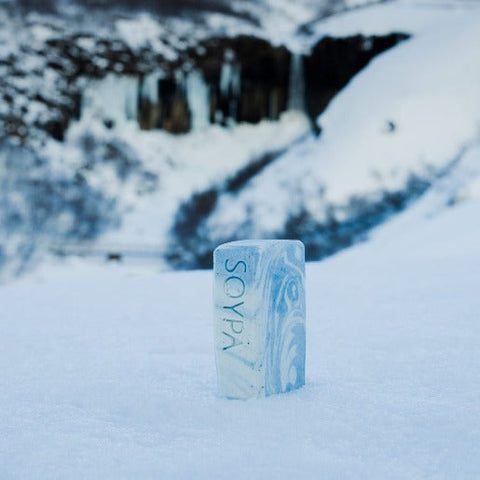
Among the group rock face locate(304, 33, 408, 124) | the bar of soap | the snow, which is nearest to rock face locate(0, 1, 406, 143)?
rock face locate(304, 33, 408, 124)

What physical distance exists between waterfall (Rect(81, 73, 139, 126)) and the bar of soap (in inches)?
421

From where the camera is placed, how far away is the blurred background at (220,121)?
10125 mm

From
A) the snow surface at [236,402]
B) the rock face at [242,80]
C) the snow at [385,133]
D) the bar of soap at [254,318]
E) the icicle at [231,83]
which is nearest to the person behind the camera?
the snow surface at [236,402]

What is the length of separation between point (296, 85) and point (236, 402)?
1196 cm

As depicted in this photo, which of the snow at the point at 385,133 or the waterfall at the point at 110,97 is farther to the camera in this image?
the waterfall at the point at 110,97

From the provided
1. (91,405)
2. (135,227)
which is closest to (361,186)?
(135,227)

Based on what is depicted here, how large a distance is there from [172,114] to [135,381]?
34.9 feet

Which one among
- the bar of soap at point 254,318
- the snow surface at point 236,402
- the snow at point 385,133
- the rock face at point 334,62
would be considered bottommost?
the snow surface at point 236,402

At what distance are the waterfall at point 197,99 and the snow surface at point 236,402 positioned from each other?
852 cm

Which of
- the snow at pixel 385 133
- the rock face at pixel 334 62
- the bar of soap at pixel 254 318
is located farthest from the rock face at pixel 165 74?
the bar of soap at pixel 254 318

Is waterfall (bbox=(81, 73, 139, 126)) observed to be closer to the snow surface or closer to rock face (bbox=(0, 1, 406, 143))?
rock face (bbox=(0, 1, 406, 143))

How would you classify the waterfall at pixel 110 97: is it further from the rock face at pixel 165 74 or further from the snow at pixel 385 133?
the snow at pixel 385 133

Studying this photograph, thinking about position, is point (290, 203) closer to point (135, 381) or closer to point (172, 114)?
point (172, 114)

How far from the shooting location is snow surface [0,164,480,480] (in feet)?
5.79
